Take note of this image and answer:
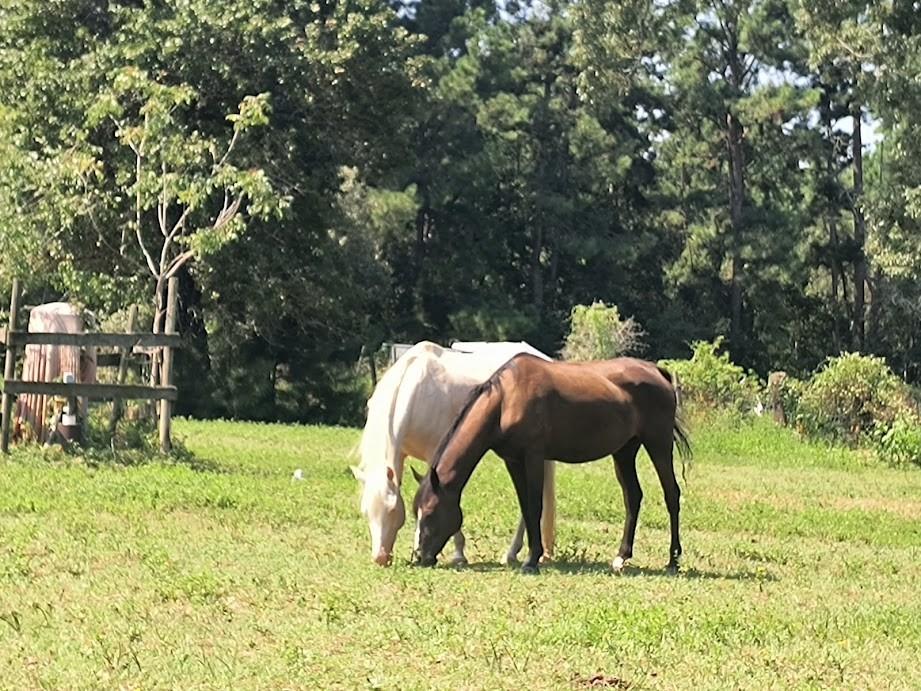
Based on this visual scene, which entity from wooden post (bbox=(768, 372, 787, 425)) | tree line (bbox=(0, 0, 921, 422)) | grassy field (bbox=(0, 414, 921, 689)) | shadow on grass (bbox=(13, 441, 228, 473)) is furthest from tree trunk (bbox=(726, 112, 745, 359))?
shadow on grass (bbox=(13, 441, 228, 473))

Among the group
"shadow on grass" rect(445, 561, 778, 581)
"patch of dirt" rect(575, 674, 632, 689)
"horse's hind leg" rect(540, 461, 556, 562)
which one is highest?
"horse's hind leg" rect(540, 461, 556, 562)

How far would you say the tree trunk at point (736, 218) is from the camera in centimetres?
4450

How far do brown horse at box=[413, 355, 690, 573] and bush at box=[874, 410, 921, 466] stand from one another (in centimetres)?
1482

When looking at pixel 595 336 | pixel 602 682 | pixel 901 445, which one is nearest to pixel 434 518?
pixel 602 682

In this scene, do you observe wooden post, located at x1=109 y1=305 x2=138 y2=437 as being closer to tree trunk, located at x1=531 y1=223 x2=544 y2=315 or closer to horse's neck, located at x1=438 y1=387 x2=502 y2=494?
horse's neck, located at x1=438 y1=387 x2=502 y2=494

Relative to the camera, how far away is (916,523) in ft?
53.5

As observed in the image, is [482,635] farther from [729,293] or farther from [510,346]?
[729,293]

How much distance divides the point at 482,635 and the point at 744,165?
130 ft

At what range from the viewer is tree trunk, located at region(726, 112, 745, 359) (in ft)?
Answer: 146

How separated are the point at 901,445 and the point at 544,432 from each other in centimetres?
1629

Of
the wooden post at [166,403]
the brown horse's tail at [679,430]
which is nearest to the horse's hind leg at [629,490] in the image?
the brown horse's tail at [679,430]

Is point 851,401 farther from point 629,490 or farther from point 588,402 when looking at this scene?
point 588,402

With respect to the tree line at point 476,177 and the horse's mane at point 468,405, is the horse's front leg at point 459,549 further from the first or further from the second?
the tree line at point 476,177

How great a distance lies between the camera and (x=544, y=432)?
35.6 feet
